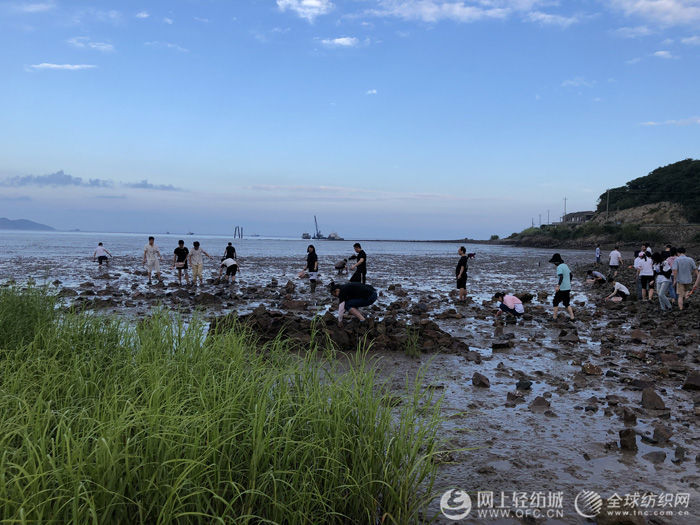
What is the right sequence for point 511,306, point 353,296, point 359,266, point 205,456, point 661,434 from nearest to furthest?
point 205,456
point 661,434
point 353,296
point 511,306
point 359,266

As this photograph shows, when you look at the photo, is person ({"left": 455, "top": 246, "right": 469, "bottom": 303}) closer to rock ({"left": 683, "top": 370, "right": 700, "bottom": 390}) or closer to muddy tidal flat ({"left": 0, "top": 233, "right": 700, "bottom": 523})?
muddy tidal flat ({"left": 0, "top": 233, "right": 700, "bottom": 523})

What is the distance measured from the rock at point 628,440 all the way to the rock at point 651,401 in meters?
1.52

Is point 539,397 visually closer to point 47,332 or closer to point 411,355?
point 411,355

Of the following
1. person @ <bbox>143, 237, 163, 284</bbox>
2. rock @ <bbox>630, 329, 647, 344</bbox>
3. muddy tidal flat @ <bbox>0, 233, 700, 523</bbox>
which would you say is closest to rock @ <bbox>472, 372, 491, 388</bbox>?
muddy tidal flat @ <bbox>0, 233, 700, 523</bbox>

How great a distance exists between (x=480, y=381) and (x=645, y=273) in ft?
44.0

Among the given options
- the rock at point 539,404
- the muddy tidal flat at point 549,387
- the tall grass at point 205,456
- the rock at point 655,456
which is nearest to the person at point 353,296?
the muddy tidal flat at point 549,387

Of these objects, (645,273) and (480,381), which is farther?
(645,273)

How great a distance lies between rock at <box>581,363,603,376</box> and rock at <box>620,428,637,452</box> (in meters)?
3.12

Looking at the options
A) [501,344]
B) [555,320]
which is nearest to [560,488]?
[501,344]

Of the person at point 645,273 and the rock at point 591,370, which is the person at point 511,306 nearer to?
the rock at point 591,370

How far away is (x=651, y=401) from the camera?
21.9 ft

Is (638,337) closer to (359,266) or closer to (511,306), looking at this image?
(511,306)

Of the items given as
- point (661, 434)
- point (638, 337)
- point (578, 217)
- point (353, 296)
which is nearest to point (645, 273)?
point (638, 337)

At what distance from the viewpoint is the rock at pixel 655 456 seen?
510 centimetres
